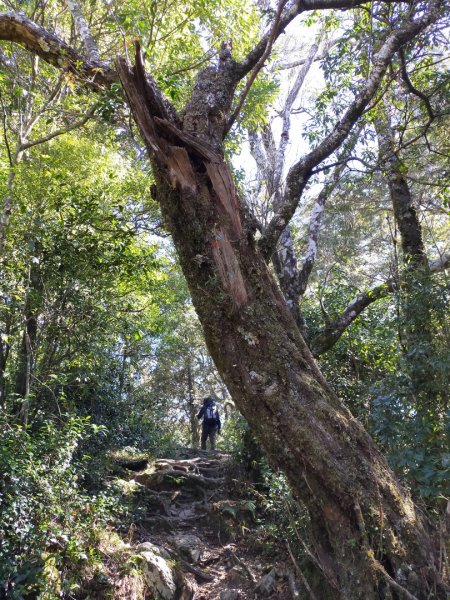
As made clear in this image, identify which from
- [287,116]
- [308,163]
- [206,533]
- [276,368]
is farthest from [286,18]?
[206,533]

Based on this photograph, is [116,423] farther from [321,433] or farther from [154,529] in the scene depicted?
[321,433]

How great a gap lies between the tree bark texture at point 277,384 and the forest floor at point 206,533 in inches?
55.7

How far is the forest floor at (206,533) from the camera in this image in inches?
192

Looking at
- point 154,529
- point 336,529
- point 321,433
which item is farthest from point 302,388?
point 154,529

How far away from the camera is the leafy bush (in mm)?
4039

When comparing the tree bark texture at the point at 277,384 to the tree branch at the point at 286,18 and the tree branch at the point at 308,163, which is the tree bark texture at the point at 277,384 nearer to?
the tree branch at the point at 308,163

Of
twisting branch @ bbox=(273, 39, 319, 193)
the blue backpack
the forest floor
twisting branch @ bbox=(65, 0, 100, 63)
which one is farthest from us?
the blue backpack

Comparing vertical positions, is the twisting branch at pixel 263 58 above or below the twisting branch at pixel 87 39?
below

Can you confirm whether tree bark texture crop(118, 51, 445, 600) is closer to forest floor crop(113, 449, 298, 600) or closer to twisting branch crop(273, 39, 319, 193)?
forest floor crop(113, 449, 298, 600)

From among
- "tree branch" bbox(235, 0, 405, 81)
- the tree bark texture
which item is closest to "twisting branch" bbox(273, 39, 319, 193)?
"tree branch" bbox(235, 0, 405, 81)

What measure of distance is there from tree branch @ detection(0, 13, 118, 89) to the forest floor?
5206mm

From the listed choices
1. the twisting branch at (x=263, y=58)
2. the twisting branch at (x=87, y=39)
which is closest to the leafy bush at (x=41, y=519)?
the twisting branch at (x=263, y=58)

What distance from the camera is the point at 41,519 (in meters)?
4.42

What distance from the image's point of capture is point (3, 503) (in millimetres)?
4223
